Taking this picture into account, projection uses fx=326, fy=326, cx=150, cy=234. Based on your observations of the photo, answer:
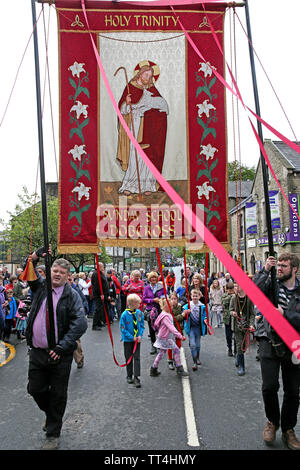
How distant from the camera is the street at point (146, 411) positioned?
3354 millimetres

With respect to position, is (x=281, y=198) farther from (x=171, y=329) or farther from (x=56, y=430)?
(x=56, y=430)

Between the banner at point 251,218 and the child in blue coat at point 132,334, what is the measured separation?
20403mm

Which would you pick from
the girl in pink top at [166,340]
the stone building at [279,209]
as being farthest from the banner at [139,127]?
the stone building at [279,209]

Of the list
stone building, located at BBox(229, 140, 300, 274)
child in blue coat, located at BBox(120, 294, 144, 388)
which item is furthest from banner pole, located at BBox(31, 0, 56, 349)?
stone building, located at BBox(229, 140, 300, 274)

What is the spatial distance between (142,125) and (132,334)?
130 inches

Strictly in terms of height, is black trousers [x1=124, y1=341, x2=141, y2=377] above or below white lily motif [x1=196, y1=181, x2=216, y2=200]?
below

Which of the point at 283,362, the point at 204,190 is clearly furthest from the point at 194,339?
the point at 204,190

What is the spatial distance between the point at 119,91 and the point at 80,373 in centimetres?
466

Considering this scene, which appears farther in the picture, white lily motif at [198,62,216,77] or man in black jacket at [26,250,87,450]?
white lily motif at [198,62,216,77]

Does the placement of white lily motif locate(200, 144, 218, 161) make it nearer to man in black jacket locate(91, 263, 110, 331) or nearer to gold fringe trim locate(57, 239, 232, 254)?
gold fringe trim locate(57, 239, 232, 254)

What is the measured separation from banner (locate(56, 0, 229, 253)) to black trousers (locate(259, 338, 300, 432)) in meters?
1.57

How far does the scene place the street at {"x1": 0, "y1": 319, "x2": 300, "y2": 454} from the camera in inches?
132

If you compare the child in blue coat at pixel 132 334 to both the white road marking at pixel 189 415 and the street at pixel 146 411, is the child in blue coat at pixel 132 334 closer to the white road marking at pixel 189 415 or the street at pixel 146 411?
the street at pixel 146 411

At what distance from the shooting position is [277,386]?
10.8 ft
